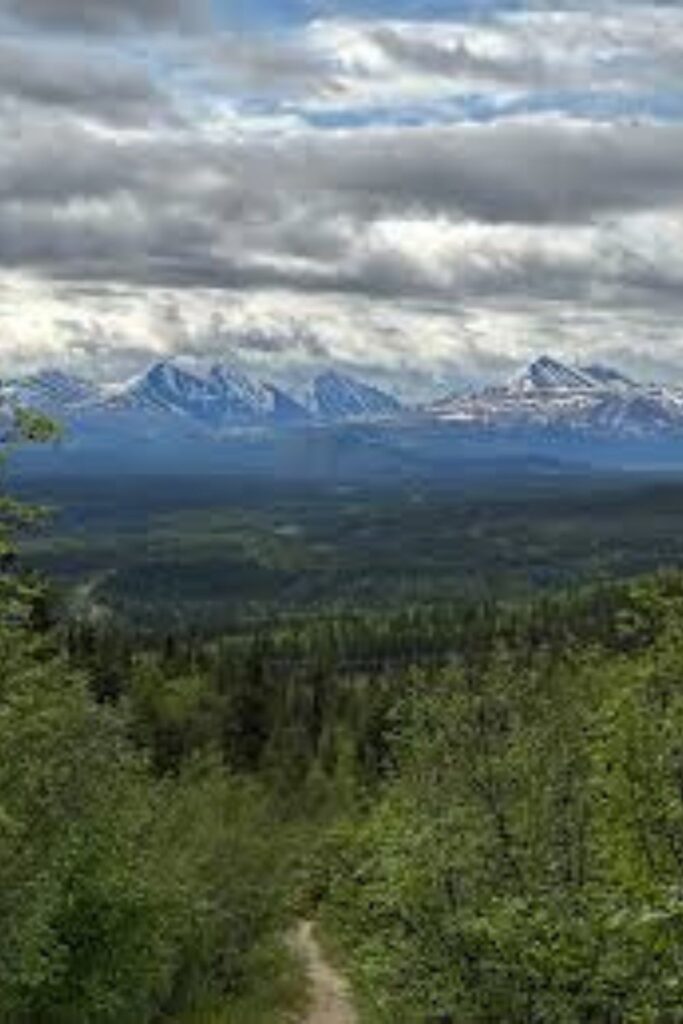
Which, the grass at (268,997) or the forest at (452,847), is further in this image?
the grass at (268,997)

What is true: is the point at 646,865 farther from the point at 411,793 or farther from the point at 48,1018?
the point at 48,1018

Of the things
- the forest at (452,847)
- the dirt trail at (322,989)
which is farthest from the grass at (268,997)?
the forest at (452,847)

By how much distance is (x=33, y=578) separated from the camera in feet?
82.5

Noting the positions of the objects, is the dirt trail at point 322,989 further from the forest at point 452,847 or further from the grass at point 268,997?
the forest at point 452,847

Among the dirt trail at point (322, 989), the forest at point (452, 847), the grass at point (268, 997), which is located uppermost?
the forest at point (452, 847)

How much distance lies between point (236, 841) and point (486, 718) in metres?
40.6

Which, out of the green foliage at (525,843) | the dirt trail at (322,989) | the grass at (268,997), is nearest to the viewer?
the green foliage at (525,843)

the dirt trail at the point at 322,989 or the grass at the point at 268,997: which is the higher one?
the grass at the point at 268,997

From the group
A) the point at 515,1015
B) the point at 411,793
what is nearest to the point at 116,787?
the point at 411,793

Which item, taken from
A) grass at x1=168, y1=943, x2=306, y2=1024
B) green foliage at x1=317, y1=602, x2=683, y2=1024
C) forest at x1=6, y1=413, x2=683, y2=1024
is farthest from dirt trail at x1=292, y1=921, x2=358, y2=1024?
green foliage at x1=317, y1=602, x2=683, y2=1024

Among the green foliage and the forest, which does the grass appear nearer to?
the forest

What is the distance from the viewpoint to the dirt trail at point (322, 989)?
3076 inches

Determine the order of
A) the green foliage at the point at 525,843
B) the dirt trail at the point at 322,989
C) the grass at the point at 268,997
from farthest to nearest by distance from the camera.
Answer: the dirt trail at the point at 322,989 → the grass at the point at 268,997 → the green foliage at the point at 525,843

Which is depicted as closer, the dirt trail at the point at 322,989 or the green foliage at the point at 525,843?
the green foliage at the point at 525,843
